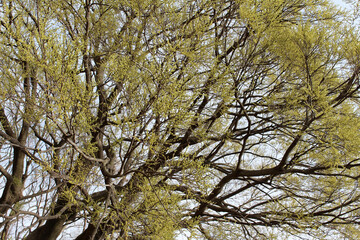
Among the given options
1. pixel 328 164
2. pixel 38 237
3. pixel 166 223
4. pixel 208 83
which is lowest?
pixel 38 237

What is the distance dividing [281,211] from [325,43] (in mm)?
2140

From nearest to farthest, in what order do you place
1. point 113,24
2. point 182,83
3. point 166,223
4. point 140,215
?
1. point 182,83
2. point 166,223
3. point 140,215
4. point 113,24

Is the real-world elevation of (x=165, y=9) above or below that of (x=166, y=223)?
above

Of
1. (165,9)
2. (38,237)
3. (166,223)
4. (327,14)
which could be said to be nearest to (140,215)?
(166,223)

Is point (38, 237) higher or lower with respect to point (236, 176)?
lower

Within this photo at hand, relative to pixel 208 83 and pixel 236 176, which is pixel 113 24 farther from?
pixel 236 176

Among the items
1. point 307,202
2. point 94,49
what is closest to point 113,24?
point 94,49

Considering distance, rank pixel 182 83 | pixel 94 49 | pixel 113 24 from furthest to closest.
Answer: pixel 113 24 → pixel 94 49 → pixel 182 83

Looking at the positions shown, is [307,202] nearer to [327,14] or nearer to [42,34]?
[327,14]

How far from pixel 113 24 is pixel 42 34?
1.81m

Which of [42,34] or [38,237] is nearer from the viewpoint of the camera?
[42,34]

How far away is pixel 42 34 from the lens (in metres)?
2.09

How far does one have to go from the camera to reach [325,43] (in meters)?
2.99

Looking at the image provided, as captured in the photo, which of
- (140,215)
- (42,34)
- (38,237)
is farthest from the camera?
(38,237)
